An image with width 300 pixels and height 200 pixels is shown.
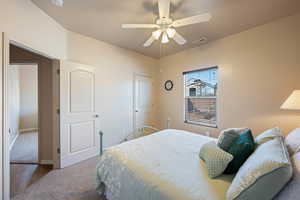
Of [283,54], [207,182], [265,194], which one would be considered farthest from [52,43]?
[283,54]

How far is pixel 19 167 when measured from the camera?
265 cm

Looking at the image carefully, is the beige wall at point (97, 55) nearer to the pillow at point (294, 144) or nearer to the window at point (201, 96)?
the window at point (201, 96)

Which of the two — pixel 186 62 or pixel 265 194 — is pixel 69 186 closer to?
pixel 265 194

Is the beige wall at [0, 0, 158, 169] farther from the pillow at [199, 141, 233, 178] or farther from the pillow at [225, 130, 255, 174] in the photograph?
the pillow at [225, 130, 255, 174]

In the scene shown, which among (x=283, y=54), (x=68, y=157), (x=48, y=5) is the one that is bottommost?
(x=68, y=157)

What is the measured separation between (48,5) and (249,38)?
3392 mm

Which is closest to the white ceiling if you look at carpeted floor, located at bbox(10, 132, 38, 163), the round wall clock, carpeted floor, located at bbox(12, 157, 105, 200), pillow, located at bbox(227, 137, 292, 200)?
the round wall clock

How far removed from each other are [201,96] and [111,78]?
233cm

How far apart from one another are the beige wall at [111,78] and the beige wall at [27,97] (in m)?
4.14

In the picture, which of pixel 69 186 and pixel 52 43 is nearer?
pixel 69 186

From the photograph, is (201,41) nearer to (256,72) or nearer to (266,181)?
(256,72)

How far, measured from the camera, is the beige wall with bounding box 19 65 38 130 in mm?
5473

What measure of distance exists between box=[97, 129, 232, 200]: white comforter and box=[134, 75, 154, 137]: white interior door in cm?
209

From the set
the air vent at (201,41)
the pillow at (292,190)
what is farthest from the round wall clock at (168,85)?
the pillow at (292,190)
